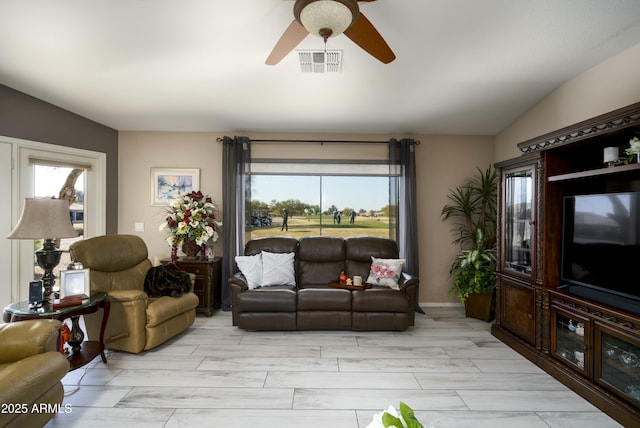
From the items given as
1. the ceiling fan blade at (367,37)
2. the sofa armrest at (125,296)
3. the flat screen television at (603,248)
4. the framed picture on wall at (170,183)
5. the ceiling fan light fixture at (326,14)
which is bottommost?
the sofa armrest at (125,296)

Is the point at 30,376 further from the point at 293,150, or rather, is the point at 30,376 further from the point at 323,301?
the point at 293,150

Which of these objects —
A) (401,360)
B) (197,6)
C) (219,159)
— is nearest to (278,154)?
(219,159)

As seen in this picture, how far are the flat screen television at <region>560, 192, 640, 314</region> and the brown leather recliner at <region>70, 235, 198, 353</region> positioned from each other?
371 cm

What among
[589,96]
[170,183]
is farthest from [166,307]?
[589,96]

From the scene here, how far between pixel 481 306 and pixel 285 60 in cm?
376

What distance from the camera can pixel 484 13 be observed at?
7.72 feet

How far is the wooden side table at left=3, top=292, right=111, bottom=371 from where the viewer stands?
Answer: 2283 mm

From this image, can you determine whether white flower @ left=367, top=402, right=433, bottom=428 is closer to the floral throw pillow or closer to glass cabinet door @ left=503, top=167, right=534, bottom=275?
glass cabinet door @ left=503, top=167, right=534, bottom=275

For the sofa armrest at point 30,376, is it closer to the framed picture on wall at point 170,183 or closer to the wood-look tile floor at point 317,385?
the wood-look tile floor at point 317,385

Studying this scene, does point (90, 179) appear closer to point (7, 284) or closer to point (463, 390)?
point (7, 284)

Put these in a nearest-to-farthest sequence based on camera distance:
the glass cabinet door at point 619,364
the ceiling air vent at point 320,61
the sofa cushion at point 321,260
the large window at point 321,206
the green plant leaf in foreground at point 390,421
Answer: the green plant leaf in foreground at point 390,421
the glass cabinet door at point 619,364
the ceiling air vent at point 320,61
the sofa cushion at point 321,260
the large window at point 321,206

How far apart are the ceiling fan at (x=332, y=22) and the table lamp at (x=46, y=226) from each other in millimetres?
2103

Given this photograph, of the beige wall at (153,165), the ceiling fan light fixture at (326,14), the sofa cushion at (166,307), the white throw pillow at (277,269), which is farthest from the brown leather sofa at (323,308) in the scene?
the ceiling fan light fixture at (326,14)

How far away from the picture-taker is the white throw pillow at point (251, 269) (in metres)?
3.85
